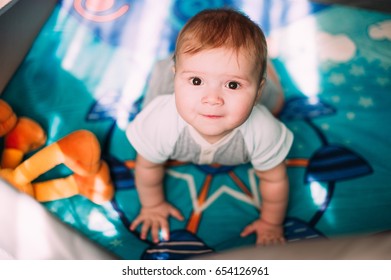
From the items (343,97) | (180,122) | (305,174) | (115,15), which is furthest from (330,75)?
(115,15)

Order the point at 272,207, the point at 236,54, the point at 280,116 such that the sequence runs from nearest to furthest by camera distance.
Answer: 1. the point at 236,54
2. the point at 272,207
3. the point at 280,116

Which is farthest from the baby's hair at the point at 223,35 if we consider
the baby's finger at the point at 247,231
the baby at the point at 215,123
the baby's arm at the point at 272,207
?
the baby's finger at the point at 247,231

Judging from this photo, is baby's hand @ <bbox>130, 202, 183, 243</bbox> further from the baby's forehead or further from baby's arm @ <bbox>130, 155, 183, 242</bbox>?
the baby's forehead

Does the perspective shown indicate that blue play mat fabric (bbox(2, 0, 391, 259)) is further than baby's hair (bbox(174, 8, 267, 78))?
Yes

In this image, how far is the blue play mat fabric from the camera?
0.85m

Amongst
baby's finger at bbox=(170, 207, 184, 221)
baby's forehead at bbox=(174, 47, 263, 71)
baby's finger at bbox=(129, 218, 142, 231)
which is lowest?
baby's finger at bbox=(129, 218, 142, 231)

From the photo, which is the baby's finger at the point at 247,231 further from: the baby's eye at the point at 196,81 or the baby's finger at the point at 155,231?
the baby's eye at the point at 196,81

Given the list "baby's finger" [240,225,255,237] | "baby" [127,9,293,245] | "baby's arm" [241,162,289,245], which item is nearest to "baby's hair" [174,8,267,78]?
"baby" [127,9,293,245]

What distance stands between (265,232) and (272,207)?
0.17ft

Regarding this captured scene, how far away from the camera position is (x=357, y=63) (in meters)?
1.09

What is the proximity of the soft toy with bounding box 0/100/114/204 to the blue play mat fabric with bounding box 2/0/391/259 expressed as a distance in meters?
0.03

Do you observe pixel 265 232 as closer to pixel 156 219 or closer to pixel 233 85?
pixel 156 219

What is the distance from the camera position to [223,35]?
1.94 ft

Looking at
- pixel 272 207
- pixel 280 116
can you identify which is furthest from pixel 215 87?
pixel 280 116
